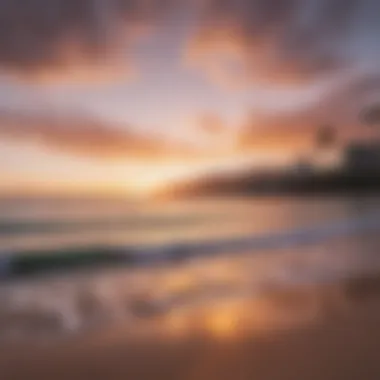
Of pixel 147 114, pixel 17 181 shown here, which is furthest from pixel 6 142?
pixel 147 114

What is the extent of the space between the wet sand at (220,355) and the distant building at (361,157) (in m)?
1.52

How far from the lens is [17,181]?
5.49 feet

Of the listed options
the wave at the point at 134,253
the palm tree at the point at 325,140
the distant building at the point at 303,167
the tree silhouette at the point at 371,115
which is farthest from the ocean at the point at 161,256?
the tree silhouette at the point at 371,115

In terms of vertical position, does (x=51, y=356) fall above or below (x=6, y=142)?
below

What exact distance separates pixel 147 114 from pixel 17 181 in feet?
1.83

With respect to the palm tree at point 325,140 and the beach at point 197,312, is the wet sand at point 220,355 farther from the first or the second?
the palm tree at point 325,140

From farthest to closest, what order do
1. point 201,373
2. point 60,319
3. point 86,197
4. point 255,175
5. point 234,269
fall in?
point 255,175 → point 86,197 → point 234,269 → point 60,319 → point 201,373

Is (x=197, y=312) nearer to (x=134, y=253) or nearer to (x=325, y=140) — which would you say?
(x=134, y=253)

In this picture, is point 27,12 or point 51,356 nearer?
point 51,356

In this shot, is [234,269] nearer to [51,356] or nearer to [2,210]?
[51,356]

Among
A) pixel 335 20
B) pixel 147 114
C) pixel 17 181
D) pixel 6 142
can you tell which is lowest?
pixel 17 181

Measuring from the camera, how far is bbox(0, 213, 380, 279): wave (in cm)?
156

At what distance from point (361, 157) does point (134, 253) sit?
136 centimetres

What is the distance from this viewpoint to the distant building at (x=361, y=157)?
241 centimetres
